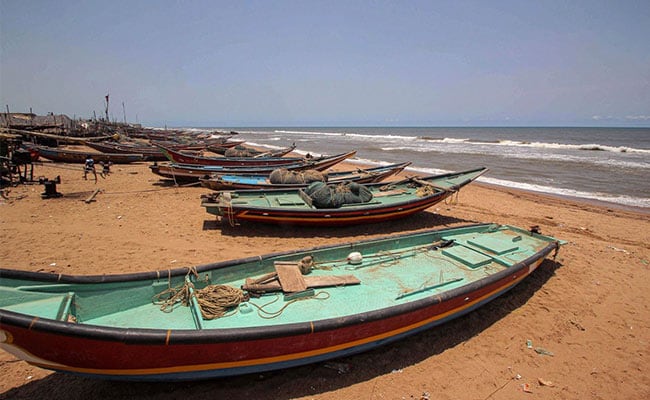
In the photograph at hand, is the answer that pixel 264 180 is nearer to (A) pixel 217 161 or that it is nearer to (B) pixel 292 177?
(B) pixel 292 177

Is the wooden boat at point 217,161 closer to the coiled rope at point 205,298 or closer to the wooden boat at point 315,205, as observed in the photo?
the wooden boat at point 315,205

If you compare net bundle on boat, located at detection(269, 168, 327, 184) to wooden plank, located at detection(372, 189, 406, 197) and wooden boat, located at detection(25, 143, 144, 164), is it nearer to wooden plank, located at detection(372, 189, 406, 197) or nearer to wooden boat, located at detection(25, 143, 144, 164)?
wooden plank, located at detection(372, 189, 406, 197)

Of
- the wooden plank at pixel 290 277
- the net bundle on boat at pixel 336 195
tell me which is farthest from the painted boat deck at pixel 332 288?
the net bundle on boat at pixel 336 195

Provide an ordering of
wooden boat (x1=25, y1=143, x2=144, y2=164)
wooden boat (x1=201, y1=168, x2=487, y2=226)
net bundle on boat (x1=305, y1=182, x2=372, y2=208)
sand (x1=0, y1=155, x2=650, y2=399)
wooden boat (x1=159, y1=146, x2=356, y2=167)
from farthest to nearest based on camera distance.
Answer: wooden boat (x1=25, y1=143, x2=144, y2=164), wooden boat (x1=159, y1=146, x2=356, y2=167), net bundle on boat (x1=305, y1=182, x2=372, y2=208), wooden boat (x1=201, y1=168, x2=487, y2=226), sand (x1=0, y1=155, x2=650, y2=399)

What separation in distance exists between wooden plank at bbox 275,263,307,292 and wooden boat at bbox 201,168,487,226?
11.8 ft

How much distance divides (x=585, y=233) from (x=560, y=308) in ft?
19.7

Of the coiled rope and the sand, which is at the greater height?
the coiled rope

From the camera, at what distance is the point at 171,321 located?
13.3 feet

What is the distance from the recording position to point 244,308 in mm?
4410

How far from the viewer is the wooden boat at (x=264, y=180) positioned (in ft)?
39.5

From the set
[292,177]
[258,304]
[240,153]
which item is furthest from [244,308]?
[240,153]

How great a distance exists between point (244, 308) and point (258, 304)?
0.26 m

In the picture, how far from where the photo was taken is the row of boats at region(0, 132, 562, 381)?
124 inches

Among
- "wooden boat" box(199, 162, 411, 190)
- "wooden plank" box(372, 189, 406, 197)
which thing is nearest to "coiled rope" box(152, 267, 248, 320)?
"wooden boat" box(199, 162, 411, 190)
